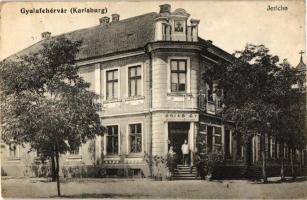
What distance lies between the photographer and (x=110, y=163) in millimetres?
10430

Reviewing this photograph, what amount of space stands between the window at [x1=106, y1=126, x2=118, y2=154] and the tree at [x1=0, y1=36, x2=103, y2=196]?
0.55ft

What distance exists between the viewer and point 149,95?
1029cm

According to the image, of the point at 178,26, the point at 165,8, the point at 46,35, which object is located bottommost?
the point at 46,35

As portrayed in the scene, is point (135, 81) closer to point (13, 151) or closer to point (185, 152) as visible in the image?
point (185, 152)

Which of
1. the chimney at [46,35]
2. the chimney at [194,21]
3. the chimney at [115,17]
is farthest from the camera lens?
the chimney at [46,35]

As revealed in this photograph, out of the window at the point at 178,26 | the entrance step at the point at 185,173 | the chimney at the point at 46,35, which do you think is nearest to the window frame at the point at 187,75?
the window at the point at 178,26

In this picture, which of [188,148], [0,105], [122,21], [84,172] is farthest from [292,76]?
[0,105]

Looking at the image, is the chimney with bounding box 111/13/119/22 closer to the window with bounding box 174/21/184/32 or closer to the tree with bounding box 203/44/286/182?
the window with bounding box 174/21/184/32

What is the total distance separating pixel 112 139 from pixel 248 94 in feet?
7.18

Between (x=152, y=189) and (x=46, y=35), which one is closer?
(x=152, y=189)

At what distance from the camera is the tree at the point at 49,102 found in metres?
10.1

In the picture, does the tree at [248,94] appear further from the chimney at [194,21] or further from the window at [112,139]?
the window at [112,139]

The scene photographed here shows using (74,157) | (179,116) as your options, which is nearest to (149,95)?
(179,116)

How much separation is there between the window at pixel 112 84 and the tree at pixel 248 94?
1.37 m
